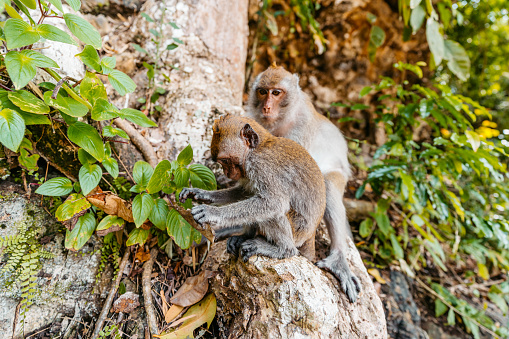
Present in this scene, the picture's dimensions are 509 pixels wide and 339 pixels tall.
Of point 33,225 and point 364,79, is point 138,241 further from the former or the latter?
point 364,79

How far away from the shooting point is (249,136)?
3.11 metres

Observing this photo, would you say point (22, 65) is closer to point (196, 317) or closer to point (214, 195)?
point (214, 195)

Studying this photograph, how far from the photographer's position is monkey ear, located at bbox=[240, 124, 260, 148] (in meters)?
3.07

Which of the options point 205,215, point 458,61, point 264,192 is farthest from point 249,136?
point 458,61

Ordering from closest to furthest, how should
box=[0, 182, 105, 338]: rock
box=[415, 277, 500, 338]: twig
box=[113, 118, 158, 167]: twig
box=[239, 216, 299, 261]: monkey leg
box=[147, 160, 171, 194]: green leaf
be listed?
box=[0, 182, 105, 338]: rock < box=[147, 160, 171, 194]: green leaf < box=[239, 216, 299, 261]: monkey leg < box=[113, 118, 158, 167]: twig < box=[415, 277, 500, 338]: twig

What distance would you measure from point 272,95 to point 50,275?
318cm

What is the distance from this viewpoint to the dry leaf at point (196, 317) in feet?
8.99

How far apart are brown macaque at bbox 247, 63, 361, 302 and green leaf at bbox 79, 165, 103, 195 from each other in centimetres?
223

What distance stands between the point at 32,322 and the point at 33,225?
0.82 m

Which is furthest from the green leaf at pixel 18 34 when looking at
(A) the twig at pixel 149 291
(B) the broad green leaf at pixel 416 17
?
(B) the broad green leaf at pixel 416 17

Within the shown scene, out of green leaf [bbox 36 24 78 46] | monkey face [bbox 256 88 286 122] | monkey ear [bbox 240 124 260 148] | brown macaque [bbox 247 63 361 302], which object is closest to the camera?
green leaf [bbox 36 24 78 46]

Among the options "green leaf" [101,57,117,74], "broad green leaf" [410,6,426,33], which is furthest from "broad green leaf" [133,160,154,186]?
"broad green leaf" [410,6,426,33]

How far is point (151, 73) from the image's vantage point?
143 inches

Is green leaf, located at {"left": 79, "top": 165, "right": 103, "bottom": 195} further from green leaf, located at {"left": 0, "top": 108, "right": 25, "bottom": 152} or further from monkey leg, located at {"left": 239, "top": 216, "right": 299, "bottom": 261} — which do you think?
monkey leg, located at {"left": 239, "top": 216, "right": 299, "bottom": 261}
